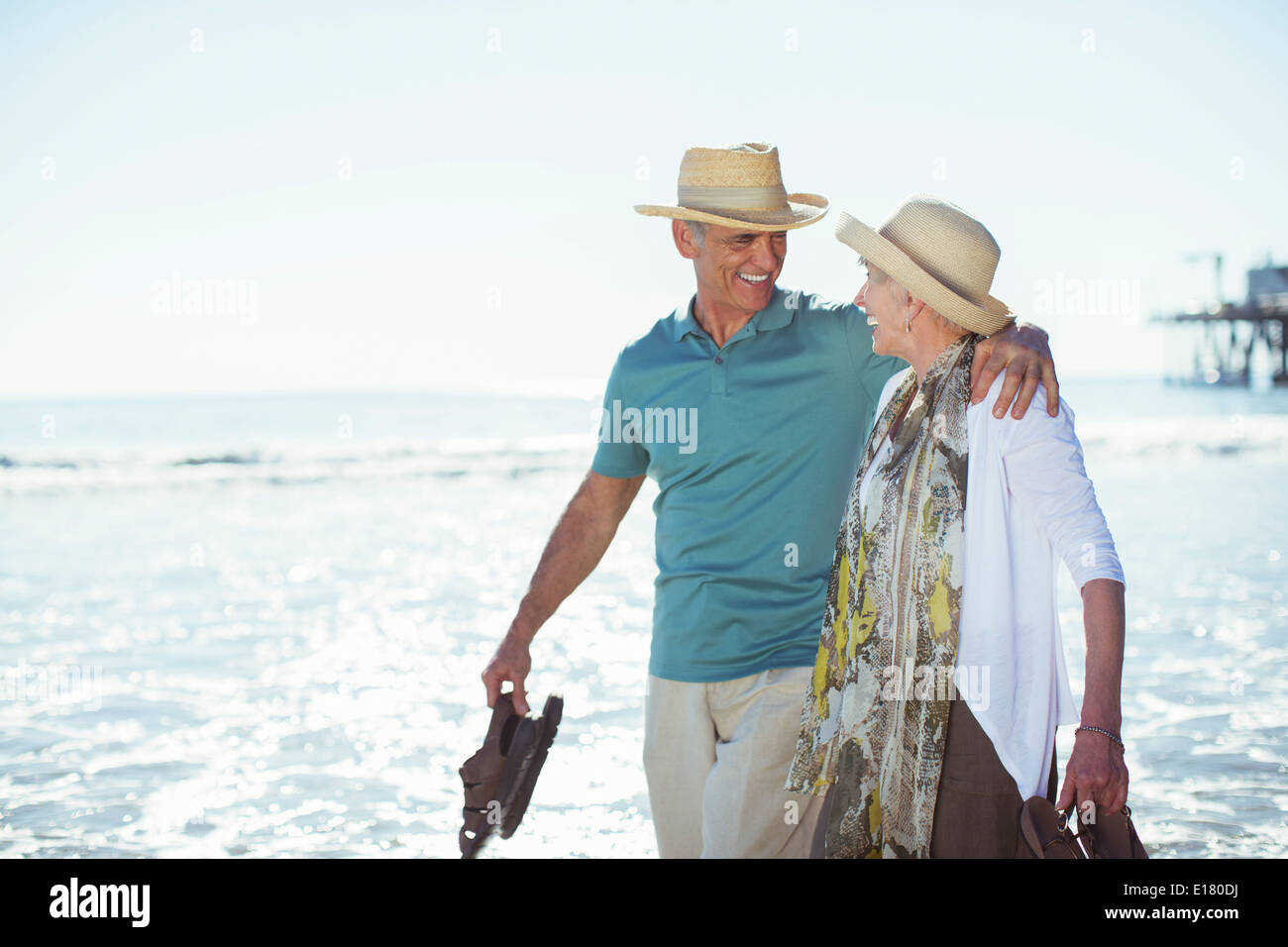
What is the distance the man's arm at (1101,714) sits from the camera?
206 cm

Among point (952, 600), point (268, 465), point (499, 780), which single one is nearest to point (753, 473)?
point (952, 600)

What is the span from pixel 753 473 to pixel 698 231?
29.5 inches

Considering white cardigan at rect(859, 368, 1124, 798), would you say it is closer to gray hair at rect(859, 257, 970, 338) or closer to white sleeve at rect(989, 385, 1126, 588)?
white sleeve at rect(989, 385, 1126, 588)

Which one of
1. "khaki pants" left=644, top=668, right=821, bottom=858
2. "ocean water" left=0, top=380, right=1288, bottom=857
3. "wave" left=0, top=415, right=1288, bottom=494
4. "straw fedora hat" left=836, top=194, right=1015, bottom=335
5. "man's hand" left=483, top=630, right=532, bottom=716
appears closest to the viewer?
"straw fedora hat" left=836, top=194, right=1015, bottom=335

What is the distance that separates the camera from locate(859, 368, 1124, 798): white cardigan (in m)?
2.24

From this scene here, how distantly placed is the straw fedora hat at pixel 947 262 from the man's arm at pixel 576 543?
1.26 meters

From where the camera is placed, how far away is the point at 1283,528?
40.4 ft

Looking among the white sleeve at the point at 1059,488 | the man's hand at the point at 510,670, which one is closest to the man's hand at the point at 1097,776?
the white sleeve at the point at 1059,488

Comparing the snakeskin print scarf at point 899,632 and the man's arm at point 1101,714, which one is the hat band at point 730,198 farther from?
the man's arm at point 1101,714

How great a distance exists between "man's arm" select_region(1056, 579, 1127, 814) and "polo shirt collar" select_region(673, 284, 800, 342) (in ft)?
4.80

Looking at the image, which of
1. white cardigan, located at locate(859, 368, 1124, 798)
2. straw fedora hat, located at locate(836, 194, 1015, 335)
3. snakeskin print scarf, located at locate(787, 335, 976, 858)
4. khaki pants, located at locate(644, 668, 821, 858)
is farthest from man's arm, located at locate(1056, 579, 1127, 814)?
khaki pants, located at locate(644, 668, 821, 858)

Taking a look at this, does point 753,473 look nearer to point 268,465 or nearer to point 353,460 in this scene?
point 268,465
